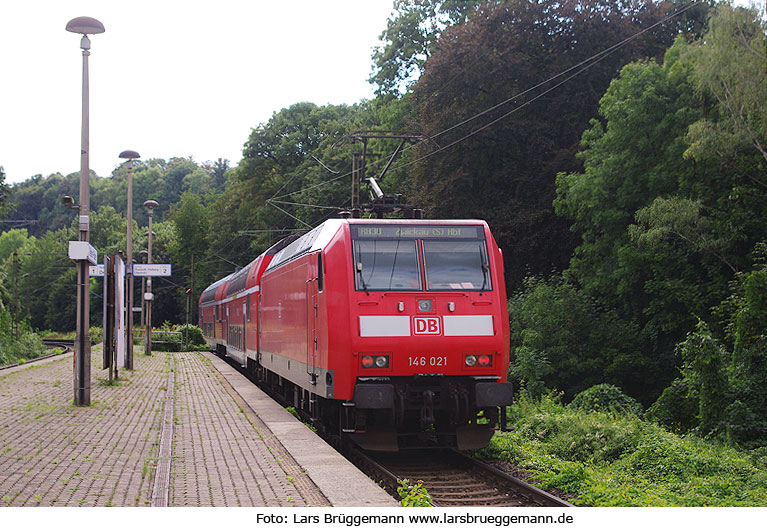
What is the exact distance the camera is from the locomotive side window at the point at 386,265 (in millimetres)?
11883

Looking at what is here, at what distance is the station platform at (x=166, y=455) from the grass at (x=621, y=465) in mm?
2378

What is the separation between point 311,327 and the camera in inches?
525

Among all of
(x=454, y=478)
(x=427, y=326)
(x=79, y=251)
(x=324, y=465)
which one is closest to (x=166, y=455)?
(x=324, y=465)

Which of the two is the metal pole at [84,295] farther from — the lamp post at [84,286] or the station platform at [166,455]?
the station platform at [166,455]

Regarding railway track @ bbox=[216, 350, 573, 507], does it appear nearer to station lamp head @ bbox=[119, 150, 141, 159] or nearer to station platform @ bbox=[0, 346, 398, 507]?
station platform @ bbox=[0, 346, 398, 507]

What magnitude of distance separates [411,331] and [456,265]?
1.29 m

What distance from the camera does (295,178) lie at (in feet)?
197

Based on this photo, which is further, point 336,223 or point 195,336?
point 195,336

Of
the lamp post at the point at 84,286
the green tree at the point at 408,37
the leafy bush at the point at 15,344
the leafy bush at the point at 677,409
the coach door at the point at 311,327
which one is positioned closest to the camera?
the coach door at the point at 311,327

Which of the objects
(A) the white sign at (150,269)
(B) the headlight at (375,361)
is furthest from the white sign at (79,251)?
(A) the white sign at (150,269)

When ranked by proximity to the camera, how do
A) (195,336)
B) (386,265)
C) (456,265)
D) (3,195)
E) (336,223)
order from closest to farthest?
1. (386,265)
2. (456,265)
3. (336,223)
4. (3,195)
5. (195,336)

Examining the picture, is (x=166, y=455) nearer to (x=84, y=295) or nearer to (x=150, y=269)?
(x=84, y=295)

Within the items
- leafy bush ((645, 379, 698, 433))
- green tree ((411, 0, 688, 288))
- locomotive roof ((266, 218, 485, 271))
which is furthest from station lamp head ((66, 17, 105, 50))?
green tree ((411, 0, 688, 288))

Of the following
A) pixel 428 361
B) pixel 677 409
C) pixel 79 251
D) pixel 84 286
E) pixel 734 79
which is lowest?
pixel 677 409
